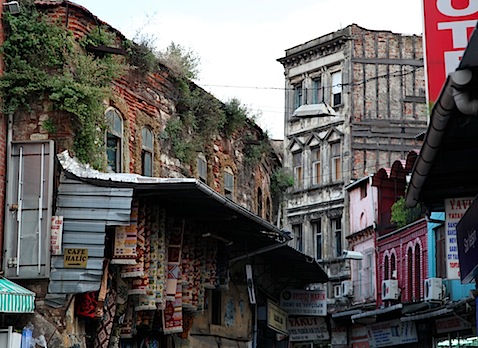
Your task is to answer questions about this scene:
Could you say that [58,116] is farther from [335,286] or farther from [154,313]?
[335,286]

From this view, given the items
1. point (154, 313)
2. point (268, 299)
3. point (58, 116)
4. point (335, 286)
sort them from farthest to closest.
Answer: point (335, 286)
point (268, 299)
point (154, 313)
point (58, 116)

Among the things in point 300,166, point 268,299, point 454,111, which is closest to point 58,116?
point 454,111

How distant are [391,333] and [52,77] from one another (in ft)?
64.6

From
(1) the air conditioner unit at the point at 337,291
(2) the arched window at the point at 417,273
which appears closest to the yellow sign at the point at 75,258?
(2) the arched window at the point at 417,273

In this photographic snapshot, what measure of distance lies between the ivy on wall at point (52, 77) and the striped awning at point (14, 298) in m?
2.24

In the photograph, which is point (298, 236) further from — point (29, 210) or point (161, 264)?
point (29, 210)

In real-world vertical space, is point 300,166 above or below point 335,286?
above

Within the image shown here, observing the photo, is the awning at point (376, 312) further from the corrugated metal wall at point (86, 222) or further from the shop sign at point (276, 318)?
the corrugated metal wall at point (86, 222)

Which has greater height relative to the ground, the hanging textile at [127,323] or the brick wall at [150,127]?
the brick wall at [150,127]

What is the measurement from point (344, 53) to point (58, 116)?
28758 mm

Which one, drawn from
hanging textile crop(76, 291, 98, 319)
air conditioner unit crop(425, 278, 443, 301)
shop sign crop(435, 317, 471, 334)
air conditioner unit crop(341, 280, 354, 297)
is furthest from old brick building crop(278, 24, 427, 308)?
hanging textile crop(76, 291, 98, 319)

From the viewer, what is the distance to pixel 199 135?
2103 cm

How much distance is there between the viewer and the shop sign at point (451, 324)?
2675 cm

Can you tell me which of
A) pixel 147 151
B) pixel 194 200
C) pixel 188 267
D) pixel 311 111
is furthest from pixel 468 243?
pixel 311 111
